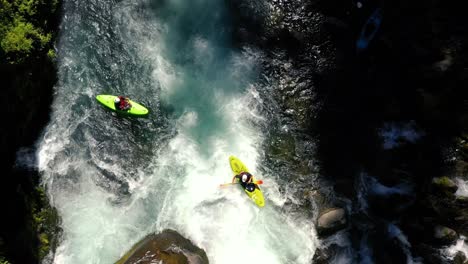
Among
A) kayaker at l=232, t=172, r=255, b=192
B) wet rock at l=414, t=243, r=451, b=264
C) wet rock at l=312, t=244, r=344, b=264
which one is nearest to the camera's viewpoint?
wet rock at l=414, t=243, r=451, b=264

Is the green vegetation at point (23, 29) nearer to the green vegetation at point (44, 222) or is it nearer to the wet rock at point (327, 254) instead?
the green vegetation at point (44, 222)

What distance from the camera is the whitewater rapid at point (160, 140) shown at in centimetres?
1091

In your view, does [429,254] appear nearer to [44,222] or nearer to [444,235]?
[444,235]

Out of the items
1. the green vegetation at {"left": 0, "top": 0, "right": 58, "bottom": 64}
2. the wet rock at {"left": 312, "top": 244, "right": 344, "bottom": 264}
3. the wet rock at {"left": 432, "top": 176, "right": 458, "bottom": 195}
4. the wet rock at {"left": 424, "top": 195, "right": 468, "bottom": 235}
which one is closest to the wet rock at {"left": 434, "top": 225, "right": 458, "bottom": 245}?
the wet rock at {"left": 424, "top": 195, "right": 468, "bottom": 235}

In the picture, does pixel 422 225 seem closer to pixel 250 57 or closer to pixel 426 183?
pixel 426 183

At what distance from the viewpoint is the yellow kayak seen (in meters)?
11.7

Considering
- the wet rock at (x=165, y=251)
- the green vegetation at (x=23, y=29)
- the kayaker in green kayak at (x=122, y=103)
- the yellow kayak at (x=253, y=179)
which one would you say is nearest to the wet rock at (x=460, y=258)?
the yellow kayak at (x=253, y=179)

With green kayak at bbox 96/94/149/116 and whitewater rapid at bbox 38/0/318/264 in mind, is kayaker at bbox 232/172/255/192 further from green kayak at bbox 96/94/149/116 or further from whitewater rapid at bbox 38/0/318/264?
green kayak at bbox 96/94/149/116

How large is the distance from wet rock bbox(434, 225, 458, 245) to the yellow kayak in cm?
543

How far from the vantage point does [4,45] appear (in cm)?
942

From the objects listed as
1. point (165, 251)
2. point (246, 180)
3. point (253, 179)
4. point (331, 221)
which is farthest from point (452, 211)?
point (165, 251)

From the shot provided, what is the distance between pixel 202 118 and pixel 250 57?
9.41 ft

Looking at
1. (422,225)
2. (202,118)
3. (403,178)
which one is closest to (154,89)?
(202,118)

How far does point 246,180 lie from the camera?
11.5 metres
